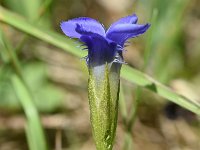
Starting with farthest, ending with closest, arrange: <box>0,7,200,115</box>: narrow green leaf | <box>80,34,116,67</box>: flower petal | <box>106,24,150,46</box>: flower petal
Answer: <box>0,7,200,115</box>: narrow green leaf, <box>80,34,116,67</box>: flower petal, <box>106,24,150,46</box>: flower petal

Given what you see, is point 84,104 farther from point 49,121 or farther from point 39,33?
point 39,33

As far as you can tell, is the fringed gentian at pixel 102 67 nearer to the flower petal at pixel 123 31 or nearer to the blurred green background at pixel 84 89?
the flower petal at pixel 123 31

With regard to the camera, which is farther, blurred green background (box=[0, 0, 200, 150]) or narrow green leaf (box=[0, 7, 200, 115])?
blurred green background (box=[0, 0, 200, 150])

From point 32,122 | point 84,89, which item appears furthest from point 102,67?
point 84,89

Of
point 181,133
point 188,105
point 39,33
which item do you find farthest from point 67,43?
point 181,133

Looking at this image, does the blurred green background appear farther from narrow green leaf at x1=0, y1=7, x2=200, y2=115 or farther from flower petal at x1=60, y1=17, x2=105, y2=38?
flower petal at x1=60, y1=17, x2=105, y2=38

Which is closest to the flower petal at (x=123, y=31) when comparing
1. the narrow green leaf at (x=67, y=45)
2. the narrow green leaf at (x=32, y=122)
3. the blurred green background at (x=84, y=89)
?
the narrow green leaf at (x=67, y=45)

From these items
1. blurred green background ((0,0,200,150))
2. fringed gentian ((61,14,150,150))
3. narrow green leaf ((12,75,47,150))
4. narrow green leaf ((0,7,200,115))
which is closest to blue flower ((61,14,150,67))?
fringed gentian ((61,14,150,150))
